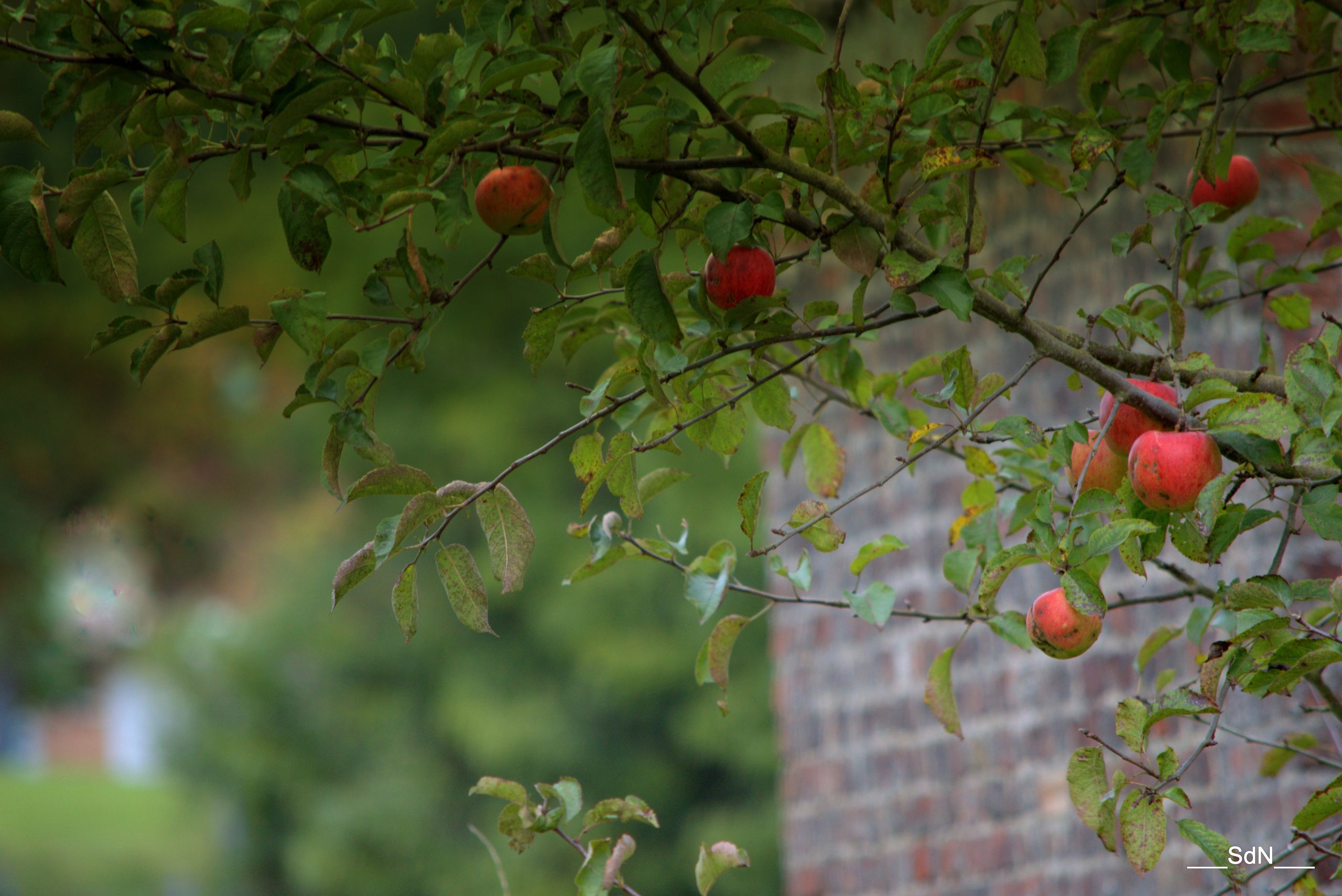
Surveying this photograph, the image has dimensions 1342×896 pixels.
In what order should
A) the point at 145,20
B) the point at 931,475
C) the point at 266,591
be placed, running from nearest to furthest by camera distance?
the point at 145,20 < the point at 931,475 < the point at 266,591

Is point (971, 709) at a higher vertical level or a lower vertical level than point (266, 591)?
lower

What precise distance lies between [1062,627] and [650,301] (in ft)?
1.07

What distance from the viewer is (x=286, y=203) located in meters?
0.68

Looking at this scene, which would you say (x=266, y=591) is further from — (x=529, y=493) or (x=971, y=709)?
(x=971, y=709)

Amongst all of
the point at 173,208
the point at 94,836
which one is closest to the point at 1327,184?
the point at 173,208

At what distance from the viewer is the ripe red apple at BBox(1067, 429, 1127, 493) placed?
0.77m

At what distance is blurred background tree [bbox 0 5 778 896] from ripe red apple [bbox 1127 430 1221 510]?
16.7 ft

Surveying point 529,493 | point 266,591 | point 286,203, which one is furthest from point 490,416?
point 286,203

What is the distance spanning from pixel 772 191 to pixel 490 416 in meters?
5.65

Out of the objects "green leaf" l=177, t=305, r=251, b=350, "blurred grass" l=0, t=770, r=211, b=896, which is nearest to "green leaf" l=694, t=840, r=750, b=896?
"green leaf" l=177, t=305, r=251, b=350

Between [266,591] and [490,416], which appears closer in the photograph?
[490,416]

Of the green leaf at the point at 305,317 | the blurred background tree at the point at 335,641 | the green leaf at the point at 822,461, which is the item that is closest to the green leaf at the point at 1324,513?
the green leaf at the point at 822,461

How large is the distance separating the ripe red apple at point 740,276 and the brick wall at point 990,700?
96 cm

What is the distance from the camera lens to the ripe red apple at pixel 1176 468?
63 cm
